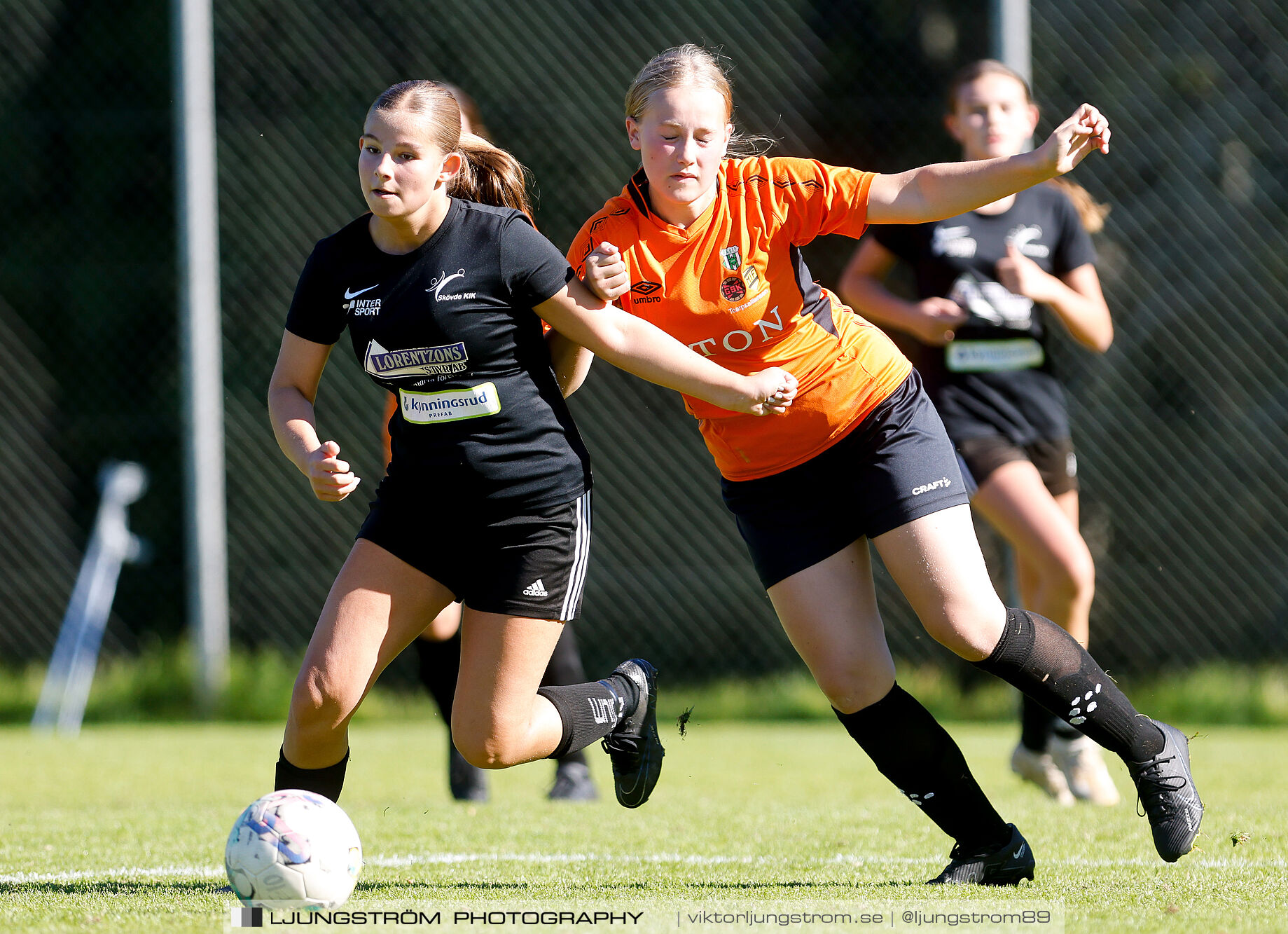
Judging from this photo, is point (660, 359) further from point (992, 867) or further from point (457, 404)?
point (992, 867)

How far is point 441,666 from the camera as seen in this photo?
4.65m

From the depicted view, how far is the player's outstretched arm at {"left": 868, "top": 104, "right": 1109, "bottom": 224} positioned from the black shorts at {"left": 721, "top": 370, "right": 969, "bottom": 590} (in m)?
0.41

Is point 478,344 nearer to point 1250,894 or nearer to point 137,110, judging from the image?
point 1250,894

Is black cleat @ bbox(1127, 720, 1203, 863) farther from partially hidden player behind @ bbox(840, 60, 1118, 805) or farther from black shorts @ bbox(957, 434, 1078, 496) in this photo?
Answer: black shorts @ bbox(957, 434, 1078, 496)

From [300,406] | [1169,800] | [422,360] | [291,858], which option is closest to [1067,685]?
[1169,800]

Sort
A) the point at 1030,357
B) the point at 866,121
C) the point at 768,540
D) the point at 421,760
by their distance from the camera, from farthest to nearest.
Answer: the point at 866,121 → the point at 421,760 → the point at 1030,357 → the point at 768,540

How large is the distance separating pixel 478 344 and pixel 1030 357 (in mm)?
2375

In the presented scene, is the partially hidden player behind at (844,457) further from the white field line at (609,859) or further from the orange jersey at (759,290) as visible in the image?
the white field line at (609,859)

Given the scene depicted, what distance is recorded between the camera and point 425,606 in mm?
3039

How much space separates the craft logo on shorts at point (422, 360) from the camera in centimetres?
293

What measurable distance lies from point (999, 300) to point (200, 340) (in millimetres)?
4583

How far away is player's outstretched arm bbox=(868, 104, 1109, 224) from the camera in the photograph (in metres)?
2.96

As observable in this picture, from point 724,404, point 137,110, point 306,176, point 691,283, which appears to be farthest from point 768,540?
point 137,110

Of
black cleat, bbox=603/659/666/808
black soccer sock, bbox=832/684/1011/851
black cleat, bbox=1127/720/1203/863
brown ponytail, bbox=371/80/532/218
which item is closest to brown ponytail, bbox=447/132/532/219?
brown ponytail, bbox=371/80/532/218
